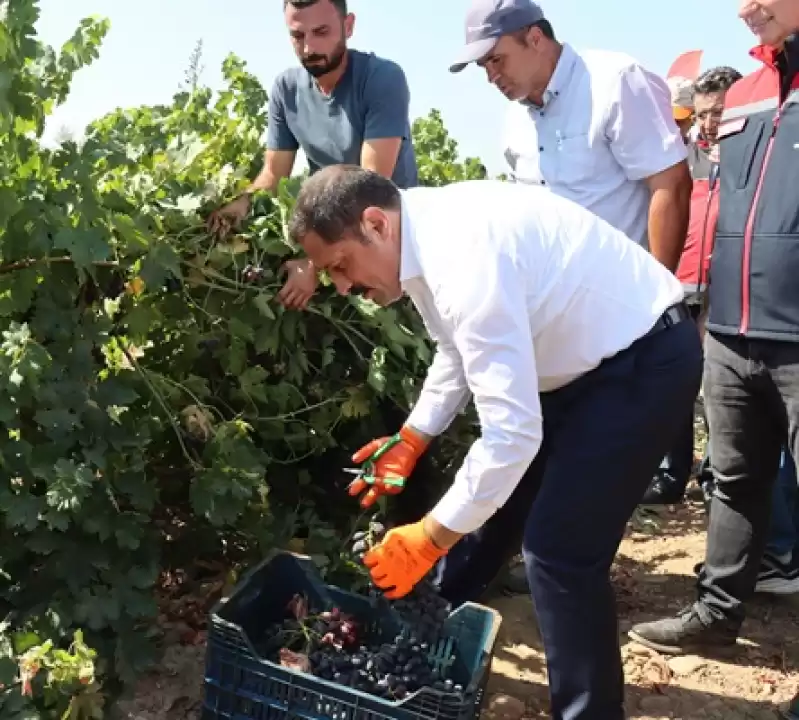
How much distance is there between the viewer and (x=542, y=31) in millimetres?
2992

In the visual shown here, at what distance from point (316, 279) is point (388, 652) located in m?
1.19

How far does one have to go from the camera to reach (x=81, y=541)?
2.50m

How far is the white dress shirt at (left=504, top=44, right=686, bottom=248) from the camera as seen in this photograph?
2.89 meters

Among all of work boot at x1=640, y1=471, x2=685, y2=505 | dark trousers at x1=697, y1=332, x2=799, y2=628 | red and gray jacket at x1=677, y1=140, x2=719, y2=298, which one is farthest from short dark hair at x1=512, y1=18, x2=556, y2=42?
work boot at x1=640, y1=471, x2=685, y2=505

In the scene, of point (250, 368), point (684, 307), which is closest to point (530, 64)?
point (684, 307)

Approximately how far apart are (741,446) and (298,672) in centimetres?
150

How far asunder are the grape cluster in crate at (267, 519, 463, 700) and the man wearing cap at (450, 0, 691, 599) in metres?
0.34

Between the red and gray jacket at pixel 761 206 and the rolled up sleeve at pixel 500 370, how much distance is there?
2.96 feet

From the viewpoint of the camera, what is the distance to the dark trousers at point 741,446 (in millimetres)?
2607

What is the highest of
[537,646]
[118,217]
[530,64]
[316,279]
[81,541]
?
[530,64]

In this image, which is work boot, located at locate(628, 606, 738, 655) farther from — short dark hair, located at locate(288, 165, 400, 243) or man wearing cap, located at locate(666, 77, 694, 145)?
man wearing cap, located at locate(666, 77, 694, 145)

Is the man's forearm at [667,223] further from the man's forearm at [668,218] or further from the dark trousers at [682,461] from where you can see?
the dark trousers at [682,461]

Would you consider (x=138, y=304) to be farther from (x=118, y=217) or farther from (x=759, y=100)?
(x=759, y=100)

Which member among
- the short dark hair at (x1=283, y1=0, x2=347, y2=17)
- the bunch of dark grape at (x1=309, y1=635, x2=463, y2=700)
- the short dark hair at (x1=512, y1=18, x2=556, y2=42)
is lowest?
the bunch of dark grape at (x1=309, y1=635, x2=463, y2=700)
